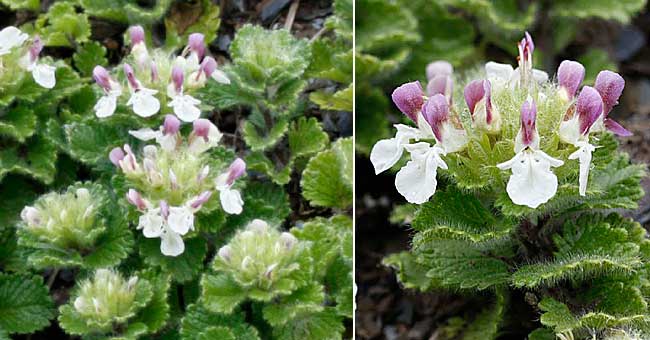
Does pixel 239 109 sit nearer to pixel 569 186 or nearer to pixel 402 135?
pixel 402 135

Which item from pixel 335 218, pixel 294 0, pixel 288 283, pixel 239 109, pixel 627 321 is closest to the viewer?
pixel 627 321

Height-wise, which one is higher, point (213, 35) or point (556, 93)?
point (556, 93)

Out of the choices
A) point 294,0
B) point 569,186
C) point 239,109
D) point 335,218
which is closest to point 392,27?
point 294,0

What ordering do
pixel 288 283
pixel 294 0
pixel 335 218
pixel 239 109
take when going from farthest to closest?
pixel 294 0, pixel 239 109, pixel 335 218, pixel 288 283

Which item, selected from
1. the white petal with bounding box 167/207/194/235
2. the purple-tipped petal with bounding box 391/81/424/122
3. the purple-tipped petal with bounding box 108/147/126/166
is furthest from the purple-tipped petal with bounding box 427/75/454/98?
the purple-tipped petal with bounding box 108/147/126/166

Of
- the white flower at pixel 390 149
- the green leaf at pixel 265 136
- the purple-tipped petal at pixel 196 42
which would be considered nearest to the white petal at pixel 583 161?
the white flower at pixel 390 149

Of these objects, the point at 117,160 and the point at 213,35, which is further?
the point at 213,35

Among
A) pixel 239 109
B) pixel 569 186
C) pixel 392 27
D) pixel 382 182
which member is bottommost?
pixel 382 182

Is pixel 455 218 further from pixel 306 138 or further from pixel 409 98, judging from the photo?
pixel 306 138
